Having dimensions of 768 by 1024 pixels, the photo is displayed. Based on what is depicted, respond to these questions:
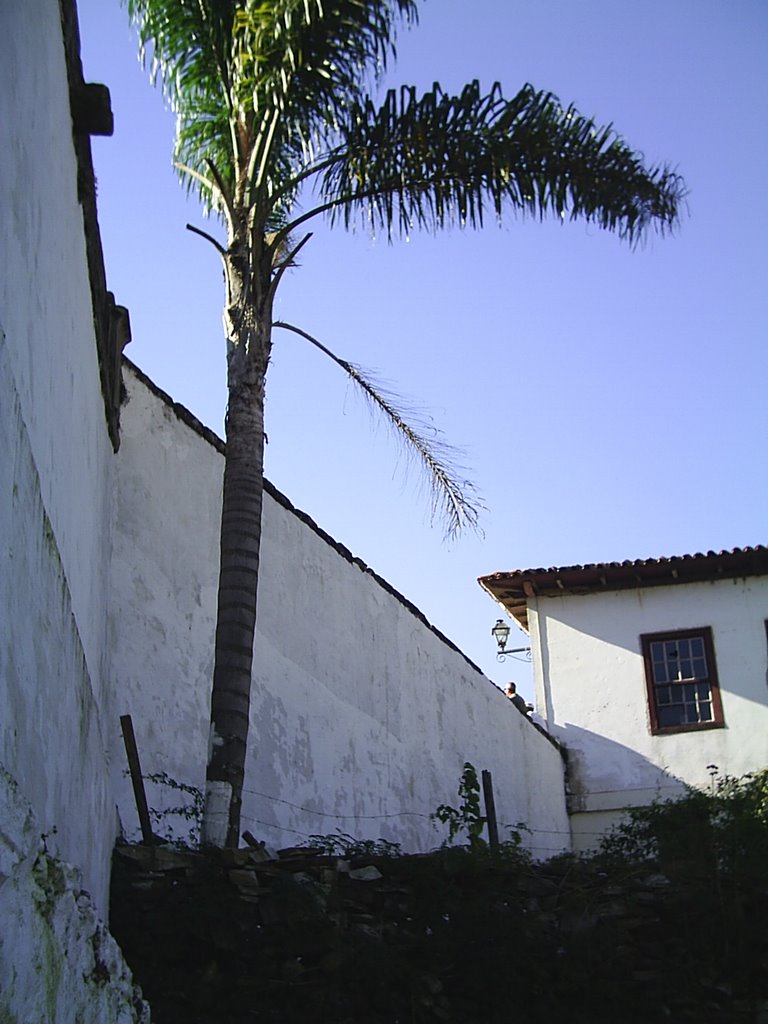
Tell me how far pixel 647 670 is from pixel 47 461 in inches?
619

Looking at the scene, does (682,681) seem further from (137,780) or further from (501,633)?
(137,780)

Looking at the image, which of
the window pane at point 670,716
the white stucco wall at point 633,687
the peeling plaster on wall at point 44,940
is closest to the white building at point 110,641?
the peeling plaster on wall at point 44,940

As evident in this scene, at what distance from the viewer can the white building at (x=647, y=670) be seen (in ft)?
63.6

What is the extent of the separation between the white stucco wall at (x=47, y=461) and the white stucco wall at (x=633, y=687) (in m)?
13.0

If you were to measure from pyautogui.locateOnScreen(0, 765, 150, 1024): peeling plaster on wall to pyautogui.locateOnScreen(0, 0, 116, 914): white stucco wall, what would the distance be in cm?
14

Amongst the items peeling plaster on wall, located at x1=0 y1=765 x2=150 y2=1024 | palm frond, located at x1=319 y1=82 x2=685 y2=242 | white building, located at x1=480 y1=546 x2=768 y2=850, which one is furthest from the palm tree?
white building, located at x1=480 y1=546 x2=768 y2=850

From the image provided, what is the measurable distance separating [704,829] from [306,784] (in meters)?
3.89

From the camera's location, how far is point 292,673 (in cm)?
1170

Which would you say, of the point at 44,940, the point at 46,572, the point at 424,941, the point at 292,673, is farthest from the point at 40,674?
the point at 292,673

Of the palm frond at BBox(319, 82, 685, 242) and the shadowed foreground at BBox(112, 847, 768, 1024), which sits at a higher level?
the palm frond at BBox(319, 82, 685, 242)

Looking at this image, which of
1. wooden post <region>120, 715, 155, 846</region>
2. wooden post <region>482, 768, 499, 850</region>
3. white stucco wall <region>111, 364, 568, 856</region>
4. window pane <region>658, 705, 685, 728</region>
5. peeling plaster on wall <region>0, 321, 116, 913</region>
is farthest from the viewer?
window pane <region>658, 705, 685, 728</region>

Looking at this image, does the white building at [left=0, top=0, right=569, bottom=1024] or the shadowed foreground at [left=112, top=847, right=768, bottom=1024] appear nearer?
the white building at [left=0, top=0, right=569, bottom=1024]

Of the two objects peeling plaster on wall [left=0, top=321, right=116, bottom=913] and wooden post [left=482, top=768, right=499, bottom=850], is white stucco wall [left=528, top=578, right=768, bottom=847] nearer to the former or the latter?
wooden post [left=482, top=768, right=499, bottom=850]

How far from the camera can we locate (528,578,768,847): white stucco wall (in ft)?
63.5
